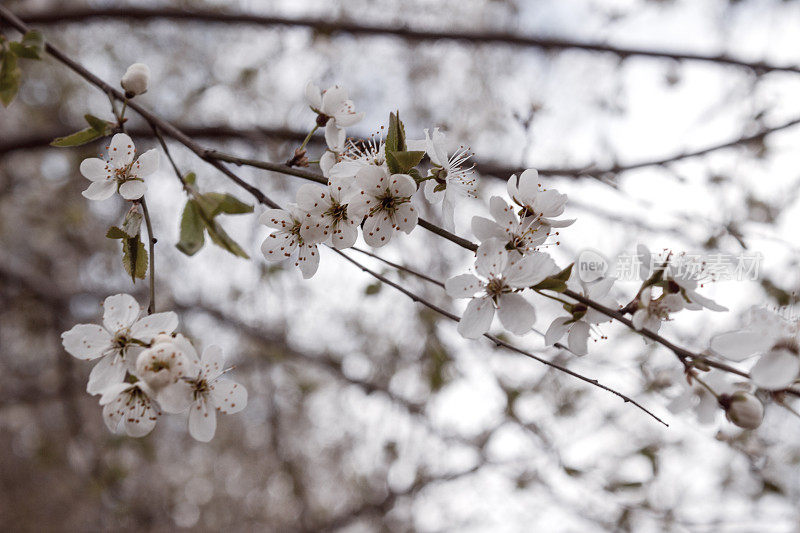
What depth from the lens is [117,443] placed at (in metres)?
2.71

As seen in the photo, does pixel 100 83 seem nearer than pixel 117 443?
Yes

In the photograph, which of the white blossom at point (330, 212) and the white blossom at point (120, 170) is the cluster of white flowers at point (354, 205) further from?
the white blossom at point (120, 170)

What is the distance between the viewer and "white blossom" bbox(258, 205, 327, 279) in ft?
2.93

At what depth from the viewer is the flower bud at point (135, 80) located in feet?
3.29

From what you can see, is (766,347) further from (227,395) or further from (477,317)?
(227,395)

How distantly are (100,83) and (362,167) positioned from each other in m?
0.53

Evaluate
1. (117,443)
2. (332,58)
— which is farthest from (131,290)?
(332,58)

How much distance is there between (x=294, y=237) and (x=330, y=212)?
12 centimetres

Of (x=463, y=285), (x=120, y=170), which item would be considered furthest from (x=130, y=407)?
(x=463, y=285)

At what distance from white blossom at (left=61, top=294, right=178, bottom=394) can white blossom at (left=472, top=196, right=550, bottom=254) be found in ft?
1.58

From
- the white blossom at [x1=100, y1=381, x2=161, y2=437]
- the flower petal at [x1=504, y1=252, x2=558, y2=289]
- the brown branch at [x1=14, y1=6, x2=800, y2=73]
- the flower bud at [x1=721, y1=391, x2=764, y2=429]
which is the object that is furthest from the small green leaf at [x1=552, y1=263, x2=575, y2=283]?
the brown branch at [x1=14, y1=6, x2=800, y2=73]

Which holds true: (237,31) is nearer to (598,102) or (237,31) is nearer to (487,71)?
(487,71)

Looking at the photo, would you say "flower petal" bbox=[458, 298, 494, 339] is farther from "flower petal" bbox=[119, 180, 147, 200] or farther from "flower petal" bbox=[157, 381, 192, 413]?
"flower petal" bbox=[119, 180, 147, 200]

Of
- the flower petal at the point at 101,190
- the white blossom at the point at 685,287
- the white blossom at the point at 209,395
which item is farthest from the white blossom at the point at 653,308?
the flower petal at the point at 101,190
